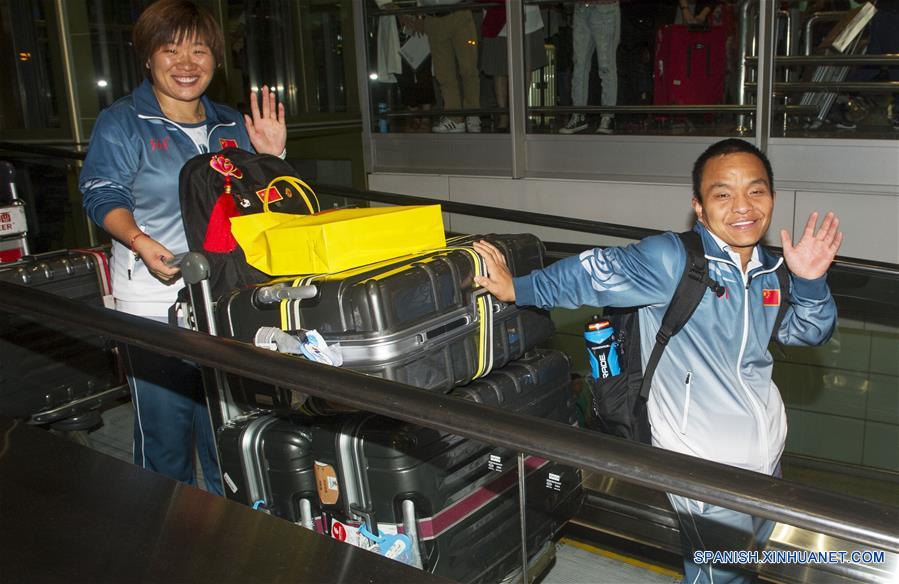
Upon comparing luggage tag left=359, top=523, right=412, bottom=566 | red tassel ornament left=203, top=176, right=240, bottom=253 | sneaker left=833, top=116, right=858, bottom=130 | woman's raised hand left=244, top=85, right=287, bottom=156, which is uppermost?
woman's raised hand left=244, top=85, right=287, bottom=156

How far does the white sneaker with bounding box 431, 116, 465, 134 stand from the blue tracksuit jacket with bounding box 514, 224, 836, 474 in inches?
A: 219

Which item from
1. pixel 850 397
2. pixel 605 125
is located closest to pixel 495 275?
pixel 850 397

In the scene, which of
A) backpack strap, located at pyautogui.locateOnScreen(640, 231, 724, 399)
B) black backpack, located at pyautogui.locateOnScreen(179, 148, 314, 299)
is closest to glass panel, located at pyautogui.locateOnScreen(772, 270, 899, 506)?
backpack strap, located at pyautogui.locateOnScreen(640, 231, 724, 399)

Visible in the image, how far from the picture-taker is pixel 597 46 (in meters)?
7.06

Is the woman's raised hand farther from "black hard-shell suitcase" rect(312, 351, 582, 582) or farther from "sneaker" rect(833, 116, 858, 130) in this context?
"sneaker" rect(833, 116, 858, 130)

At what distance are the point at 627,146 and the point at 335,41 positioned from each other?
5378 millimetres

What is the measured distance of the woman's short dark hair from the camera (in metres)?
2.71

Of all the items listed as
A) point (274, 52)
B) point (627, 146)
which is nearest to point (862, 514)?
point (627, 146)

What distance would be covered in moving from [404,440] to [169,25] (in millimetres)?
1479

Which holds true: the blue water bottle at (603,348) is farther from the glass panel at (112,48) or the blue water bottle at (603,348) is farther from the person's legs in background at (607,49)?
the glass panel at (112,48)

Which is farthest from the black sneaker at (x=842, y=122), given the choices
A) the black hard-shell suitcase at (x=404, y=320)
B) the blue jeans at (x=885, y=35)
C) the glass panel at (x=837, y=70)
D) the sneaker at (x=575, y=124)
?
the black hard-shell suitcase at (x=404, y=320)

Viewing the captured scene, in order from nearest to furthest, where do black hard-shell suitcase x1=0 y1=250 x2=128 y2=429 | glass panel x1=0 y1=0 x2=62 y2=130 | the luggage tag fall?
1. the luggage tag
2. black hard-shell suitcase x1=0 y1=250 x2=128 y2=429
3. glass panel x1=0 y1=0 x2=62 y2=130

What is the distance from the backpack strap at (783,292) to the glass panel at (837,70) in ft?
12.5

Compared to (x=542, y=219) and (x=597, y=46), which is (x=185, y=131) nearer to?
(x=542, y=219)
